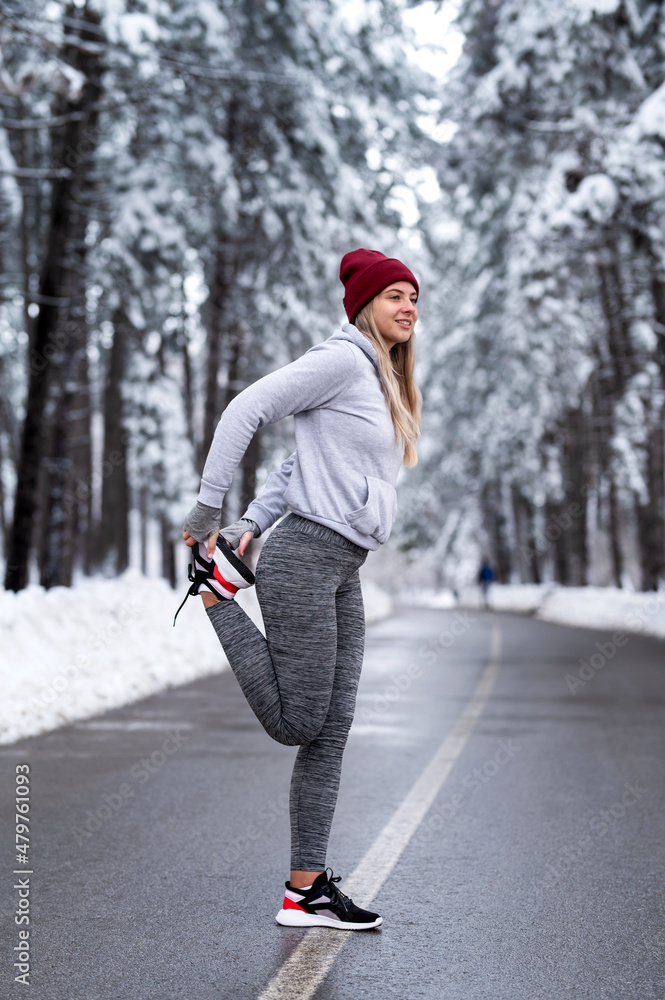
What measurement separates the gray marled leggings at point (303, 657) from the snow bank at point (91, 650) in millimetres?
4761

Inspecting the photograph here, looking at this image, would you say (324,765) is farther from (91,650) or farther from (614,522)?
(614,522)

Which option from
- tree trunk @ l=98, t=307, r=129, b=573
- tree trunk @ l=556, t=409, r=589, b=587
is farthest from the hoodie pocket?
tree trunk @ l=556, t=409, r=589, b=587

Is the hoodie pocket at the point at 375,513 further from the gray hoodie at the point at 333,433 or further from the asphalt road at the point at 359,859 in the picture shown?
the asphalt road at the point at 359,859

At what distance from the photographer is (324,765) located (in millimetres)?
4148

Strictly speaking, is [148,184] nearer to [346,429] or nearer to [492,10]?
[492,10]

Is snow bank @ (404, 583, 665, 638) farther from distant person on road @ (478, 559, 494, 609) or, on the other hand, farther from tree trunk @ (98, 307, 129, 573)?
tree trunk @ (98, 307, 129, 573)

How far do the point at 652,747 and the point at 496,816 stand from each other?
2.71 metres

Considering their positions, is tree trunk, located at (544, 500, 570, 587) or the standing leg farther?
tree trunk, located at (544, 500, 570, 587)

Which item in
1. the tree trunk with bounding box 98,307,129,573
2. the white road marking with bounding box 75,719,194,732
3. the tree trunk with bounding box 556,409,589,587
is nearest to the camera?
the white road marking with bounding box 75,719,194,732

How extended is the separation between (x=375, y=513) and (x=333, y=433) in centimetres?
30

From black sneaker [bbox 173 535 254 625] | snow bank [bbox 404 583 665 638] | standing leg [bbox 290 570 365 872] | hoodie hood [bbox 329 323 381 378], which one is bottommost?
snow bank [bbox 404 583 665 638]

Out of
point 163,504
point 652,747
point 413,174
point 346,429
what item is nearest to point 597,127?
point 413,174

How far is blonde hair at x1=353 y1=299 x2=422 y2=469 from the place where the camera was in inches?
163

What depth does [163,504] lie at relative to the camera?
65.3ft
